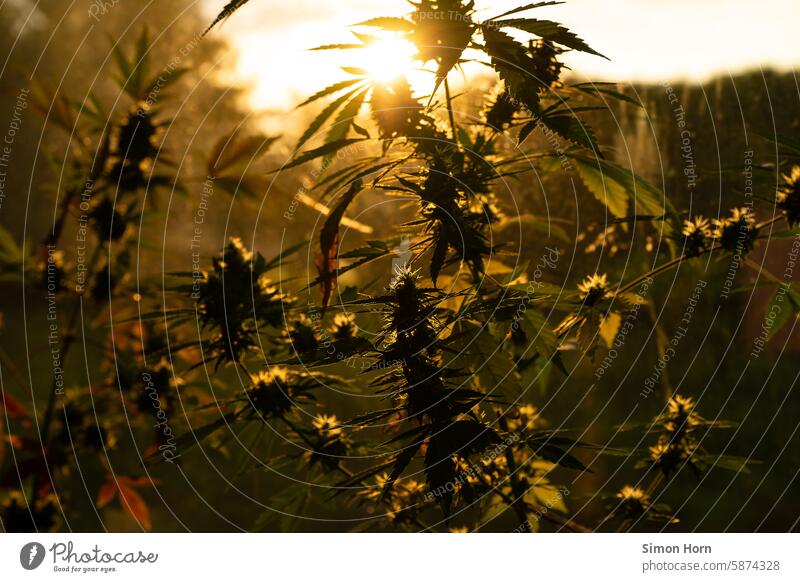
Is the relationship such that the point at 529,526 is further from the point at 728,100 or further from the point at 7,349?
the point at 7,349

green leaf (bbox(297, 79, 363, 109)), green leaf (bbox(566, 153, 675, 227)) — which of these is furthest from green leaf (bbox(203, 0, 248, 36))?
A: green leaf (bbox(566, 153, 675, 227))

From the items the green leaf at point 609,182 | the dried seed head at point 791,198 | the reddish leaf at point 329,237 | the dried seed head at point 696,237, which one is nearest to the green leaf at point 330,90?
the reddish leaf at point 329,237

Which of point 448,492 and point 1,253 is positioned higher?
point 1,253

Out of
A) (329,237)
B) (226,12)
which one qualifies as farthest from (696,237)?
(226,12)

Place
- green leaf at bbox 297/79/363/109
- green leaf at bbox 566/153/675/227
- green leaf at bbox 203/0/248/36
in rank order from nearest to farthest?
1. green leaf at bbox 203/0/248/36
2. green leaf at bbox 297/79/363/109
3. green leaf at bbox 566/153/675/227

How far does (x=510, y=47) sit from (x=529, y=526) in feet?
2.33

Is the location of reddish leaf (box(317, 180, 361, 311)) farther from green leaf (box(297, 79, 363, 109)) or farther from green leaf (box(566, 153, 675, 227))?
green leaf (box(566, 153, 675, 227))

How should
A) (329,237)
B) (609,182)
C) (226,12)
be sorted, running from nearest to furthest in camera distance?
(226,12)
(329,237)
(609,182)

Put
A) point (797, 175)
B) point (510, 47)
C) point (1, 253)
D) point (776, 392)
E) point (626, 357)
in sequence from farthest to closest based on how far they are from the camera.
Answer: point (776, 392) < point (626, 357) < point (1, 253) < point (797, 175) < point (510, 47)

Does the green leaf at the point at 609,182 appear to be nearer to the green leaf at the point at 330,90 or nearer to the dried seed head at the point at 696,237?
the dried seed head at the point at 696,237

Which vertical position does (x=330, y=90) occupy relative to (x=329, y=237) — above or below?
above

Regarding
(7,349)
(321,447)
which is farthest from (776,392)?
(7,349)

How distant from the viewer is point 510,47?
865 mm

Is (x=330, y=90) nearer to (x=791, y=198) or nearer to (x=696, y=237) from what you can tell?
(x=696, y=237)
